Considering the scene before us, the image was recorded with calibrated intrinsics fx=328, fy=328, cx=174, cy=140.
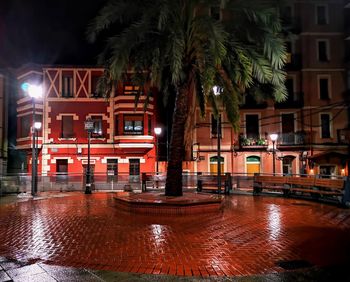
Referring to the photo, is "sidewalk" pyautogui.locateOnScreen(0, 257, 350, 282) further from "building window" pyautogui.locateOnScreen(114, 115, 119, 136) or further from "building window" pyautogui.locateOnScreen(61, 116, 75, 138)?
"building window" pyautogui.locateOnScreen(61, 116, 75, 138)

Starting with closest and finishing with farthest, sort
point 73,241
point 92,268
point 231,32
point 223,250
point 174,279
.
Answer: point 174,279 → point 92,268 → point 223,250 → point 73,241 → point 231,32

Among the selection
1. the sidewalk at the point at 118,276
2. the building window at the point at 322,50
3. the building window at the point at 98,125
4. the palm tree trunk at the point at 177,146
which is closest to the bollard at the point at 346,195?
the palm tree trunk at the point at 177,146

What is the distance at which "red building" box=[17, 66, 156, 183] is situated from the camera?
28.6 metres

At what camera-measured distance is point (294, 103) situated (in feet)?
106

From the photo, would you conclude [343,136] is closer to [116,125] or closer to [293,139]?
[293,139]

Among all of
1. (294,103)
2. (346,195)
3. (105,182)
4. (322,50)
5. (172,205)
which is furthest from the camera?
(322,50)

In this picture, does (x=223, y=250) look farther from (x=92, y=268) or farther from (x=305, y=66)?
(x=305, y=66)

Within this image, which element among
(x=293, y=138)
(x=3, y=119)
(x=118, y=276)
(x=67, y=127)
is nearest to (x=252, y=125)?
(x=293, y=138)

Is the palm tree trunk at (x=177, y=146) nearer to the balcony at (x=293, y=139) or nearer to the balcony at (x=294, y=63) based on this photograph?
the balcony at (x=293, y=139)

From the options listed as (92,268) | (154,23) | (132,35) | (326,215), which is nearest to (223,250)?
(92,268)

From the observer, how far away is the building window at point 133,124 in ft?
93.9

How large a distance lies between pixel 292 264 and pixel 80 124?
25692 mm

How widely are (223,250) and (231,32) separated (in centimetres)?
867

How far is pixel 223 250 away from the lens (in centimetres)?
649
